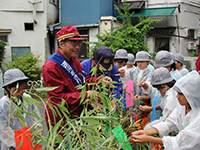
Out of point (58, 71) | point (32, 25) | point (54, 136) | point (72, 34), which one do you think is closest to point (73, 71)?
point (58, 71)

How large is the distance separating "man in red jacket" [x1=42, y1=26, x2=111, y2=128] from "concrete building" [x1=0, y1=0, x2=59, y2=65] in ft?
32.5

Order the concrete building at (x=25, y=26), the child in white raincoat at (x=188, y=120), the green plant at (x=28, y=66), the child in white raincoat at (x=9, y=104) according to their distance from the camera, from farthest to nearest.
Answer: the concrete building at (x=25, y=26)
the green plant at (x=28, y=66)
the child in white raincoat at (x=9, y=104)
the child in white raincoat at (x=188, y=120)

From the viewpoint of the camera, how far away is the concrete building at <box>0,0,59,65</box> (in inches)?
455

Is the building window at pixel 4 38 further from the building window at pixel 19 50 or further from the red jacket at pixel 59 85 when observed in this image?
the red jacket at pixel 59 85

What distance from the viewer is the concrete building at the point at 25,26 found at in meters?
11.6

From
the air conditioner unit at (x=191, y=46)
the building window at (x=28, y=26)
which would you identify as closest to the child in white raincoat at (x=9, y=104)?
the building window at (x=28, y=26)

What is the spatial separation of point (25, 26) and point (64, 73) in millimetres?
11108

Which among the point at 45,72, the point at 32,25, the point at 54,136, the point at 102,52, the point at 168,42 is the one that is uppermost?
the point at 32,25

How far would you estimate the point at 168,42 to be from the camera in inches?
505

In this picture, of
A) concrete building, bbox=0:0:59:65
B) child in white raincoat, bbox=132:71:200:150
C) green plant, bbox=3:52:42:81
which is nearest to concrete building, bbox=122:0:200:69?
concrete building, bbox=0:0:59:65

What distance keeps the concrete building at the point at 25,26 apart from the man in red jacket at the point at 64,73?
32.5 feet

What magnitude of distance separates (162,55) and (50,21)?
1047 cm

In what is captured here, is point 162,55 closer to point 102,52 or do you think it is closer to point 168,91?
point 168,91

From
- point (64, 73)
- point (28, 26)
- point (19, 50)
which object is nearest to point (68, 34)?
point (64, 73)
